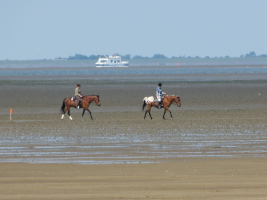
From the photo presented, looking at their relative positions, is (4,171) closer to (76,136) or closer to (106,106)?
(76,136)

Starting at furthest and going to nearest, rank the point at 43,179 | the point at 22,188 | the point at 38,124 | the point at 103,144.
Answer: the point at 38,124
the point at 103,144
the point at 43,179
the point at 22,188

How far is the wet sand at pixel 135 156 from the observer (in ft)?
35.4

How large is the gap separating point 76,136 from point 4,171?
754cm

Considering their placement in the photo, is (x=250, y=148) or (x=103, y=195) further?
(x=250, y=148)

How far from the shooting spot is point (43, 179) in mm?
11930

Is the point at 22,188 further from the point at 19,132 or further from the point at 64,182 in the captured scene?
the point at 19,132

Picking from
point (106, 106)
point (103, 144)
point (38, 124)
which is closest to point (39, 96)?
point (106, 106)

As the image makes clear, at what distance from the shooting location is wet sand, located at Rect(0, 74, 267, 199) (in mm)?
10789

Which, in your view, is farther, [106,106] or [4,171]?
[106,106]

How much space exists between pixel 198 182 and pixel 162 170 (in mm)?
1592

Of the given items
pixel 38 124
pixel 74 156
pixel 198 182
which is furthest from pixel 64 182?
pixel 38 124

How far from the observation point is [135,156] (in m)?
15.1

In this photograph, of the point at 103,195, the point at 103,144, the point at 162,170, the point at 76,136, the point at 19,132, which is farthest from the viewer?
the point at 19,132

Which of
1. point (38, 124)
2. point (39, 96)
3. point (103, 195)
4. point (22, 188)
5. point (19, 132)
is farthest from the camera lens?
point (39, 96)
